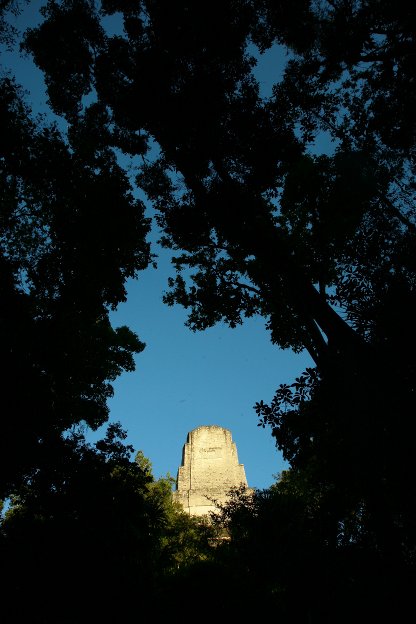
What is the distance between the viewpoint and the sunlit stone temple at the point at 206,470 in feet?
96.0

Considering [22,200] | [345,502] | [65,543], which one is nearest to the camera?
[65,543]

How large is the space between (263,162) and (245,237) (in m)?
2.75

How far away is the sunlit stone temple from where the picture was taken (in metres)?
29.2

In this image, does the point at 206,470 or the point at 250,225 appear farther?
the point at 206,470

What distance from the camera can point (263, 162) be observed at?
10.4 m

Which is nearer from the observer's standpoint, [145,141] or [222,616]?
[222,616]

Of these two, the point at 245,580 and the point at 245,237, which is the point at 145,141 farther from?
the point at 245,580

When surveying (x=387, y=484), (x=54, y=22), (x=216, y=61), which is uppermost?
(x=54, y=22)

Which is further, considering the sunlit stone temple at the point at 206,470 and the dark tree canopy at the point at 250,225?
the sunlit stone temple at the point at 206,470

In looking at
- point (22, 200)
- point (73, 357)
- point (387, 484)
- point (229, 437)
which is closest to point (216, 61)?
point (22, 200)

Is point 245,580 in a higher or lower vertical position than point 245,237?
lower

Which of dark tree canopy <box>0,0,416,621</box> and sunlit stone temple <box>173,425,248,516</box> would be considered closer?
dark tree canopy <box>0,0,416,621</box>

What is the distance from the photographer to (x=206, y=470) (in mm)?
30922

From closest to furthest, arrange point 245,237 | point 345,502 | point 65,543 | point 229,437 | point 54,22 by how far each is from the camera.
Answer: point 65,543 → point 345,502 → point 245,237 → point 54,22 → point 229,437
